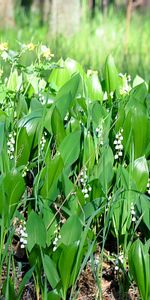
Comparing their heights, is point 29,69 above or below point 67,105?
above

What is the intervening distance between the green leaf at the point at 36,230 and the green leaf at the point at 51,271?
6 centimetres

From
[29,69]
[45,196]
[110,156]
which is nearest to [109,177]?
[110,156]

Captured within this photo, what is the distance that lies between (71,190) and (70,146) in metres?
0.20

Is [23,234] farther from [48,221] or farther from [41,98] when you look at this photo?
[41,98]

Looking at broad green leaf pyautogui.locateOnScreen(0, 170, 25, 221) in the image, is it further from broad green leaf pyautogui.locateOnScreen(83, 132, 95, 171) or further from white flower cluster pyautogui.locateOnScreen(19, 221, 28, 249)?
broad green leaf pyautogui.locateOnScreen(83, 132, 95, 171)

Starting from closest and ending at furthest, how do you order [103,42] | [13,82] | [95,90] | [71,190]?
[71,190] → [95,90] → [13,82] → [103,42]

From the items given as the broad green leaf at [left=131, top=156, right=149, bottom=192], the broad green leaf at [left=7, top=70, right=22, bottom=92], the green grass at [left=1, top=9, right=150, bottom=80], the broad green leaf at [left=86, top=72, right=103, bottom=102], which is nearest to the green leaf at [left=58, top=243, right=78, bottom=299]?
the broad green leaf at [left=131, top=156, right=149, bottom=192]

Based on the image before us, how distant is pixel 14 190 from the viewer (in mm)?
1935

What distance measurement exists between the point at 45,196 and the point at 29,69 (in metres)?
0.62

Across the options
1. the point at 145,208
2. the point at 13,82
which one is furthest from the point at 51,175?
the point at 13,82

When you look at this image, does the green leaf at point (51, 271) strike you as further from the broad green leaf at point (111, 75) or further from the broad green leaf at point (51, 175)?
the broad green leaf at point (111, 75)

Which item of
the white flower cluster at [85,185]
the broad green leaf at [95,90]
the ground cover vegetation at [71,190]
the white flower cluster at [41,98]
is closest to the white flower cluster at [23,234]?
the ground cover vegetation at [71,190]

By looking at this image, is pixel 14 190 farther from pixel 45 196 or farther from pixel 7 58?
pixel 7 58

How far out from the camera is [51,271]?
5.92ft
